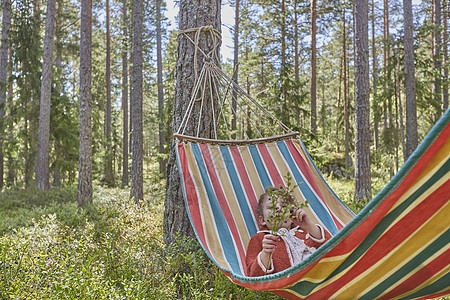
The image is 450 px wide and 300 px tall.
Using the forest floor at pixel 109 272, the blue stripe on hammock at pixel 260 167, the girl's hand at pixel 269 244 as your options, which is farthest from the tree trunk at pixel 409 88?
the girl's hand at pixel 269 244

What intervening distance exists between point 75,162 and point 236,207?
8.26 m

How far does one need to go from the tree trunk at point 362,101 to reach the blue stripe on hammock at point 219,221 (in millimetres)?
4182

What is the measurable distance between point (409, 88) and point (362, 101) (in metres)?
2.72

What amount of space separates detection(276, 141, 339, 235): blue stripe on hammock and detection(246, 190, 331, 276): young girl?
0.17 metres

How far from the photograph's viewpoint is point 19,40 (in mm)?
8492

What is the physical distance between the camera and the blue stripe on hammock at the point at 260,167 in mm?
2662

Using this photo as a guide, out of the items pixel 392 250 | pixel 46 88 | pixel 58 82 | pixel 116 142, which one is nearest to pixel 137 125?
pixel 46 88

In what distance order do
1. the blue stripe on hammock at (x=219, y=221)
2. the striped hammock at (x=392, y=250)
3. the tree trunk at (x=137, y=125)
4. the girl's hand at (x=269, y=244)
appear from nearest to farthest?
the striped hammock at (x=392, y=250) → the girl's hand at (x=269, y=244) → the blue stripe on hammock at (x=219, y=221) → the tree trunk at (x=137, y=125)

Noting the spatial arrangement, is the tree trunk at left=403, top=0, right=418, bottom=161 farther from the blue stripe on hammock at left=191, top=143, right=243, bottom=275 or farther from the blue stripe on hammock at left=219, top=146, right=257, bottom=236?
the blue stripe on hammock at left=191, top=143, right=243, bottom=275

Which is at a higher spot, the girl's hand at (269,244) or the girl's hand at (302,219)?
the girl's hand at (302,219)

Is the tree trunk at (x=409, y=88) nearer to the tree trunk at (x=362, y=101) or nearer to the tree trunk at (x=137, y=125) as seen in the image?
the tree trunk at (x=362, y=101)

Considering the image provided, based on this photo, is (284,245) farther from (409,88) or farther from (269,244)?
(409,88)

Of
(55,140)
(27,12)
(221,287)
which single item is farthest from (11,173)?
(221,287)

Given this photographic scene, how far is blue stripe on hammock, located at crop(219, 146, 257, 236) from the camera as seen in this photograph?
7.73 ft
